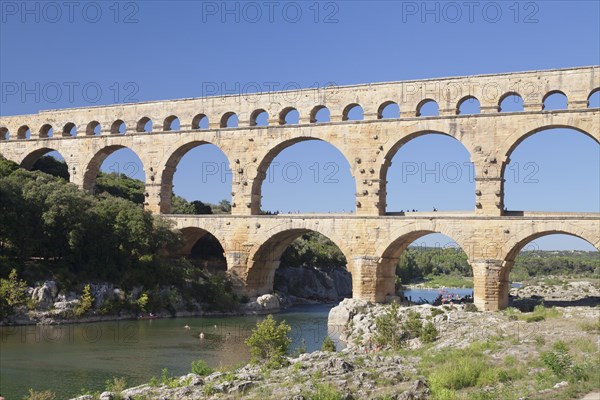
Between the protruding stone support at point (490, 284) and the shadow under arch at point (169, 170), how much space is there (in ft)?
49.7

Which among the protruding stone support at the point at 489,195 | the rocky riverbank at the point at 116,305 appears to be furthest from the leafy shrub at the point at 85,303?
the protruding stone support at the point at 489,195

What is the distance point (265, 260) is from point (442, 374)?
816 inches

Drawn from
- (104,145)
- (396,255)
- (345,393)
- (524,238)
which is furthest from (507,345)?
(104,145)

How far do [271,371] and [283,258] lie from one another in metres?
27.7

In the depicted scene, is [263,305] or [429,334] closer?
[429,334]

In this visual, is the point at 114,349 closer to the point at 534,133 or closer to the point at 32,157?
the point at 534,133

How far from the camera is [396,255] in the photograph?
29.4m

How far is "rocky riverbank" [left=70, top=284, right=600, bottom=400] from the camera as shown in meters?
11.4

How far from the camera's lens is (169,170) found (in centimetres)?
3475

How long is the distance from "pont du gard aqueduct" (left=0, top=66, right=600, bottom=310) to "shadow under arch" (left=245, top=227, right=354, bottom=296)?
0.23 feet

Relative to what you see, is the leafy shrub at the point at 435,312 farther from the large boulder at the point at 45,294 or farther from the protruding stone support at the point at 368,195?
the large boulder at the point at 45,294

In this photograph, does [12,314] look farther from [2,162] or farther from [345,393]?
[345,393]

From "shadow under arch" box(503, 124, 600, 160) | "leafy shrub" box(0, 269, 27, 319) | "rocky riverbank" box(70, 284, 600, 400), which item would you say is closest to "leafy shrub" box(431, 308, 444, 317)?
"rocky riverbank" box(70, 284, 600, 400)

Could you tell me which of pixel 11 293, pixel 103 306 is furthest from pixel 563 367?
pixel 11 293
